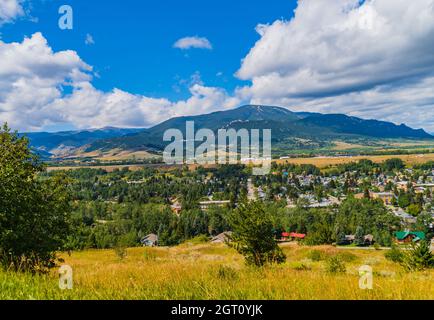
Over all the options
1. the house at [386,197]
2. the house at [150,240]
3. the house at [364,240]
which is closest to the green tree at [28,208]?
the house at [150,240]

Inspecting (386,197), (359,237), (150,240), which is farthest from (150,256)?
(386,197)

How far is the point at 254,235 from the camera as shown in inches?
A: 969

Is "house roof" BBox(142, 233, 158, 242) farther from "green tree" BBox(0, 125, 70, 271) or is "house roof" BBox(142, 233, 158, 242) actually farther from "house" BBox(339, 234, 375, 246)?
"green tree" BBox(0, 125, 70, 271)

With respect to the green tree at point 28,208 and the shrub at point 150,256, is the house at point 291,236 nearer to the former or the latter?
the shrub at point 150,256

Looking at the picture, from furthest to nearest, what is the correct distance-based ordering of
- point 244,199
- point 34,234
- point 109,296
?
point 244,199, point 34,234, point 109,296

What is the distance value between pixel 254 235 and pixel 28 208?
1658 cm

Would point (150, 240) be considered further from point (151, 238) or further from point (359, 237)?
point (359, 237)

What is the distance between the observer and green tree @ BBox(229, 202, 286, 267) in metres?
24.6

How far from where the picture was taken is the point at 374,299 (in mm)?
4375

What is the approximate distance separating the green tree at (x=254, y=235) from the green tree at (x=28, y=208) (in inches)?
544

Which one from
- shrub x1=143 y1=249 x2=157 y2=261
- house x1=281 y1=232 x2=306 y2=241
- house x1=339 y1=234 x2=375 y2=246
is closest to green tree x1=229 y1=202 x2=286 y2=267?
shrub x1=143 y1=249 x2=157 y2=261

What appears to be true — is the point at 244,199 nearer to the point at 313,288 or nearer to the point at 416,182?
the point at 313,288
